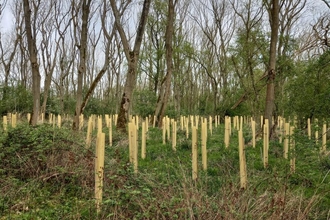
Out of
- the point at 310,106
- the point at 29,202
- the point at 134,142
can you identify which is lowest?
the point at 29,202

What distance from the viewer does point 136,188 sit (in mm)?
4336

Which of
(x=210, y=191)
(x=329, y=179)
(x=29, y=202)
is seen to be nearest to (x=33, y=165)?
(x=29, y=202)

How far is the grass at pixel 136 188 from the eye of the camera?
3570 mm

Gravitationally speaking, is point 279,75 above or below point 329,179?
above

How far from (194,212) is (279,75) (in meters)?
9.73

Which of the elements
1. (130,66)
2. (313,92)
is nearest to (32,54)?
(130,66)

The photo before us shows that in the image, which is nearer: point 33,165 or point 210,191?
point 210,191

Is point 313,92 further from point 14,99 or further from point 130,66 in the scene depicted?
point 14,99

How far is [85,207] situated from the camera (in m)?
4.15

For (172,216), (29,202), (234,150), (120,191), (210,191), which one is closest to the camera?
(172,216)

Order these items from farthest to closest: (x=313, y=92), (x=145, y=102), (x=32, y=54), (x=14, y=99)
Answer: (x=145, y=102), (x=14, y=99), (x=32, y=54), (x=313, y=92)

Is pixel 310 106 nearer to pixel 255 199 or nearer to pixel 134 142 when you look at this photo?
pixel 255 199

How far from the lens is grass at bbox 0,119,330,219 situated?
3.57m

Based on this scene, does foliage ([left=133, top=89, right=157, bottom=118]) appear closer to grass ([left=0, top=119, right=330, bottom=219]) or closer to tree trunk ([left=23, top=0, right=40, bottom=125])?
tree trunk ([left=23, top=0, right=40, bottom=125])
